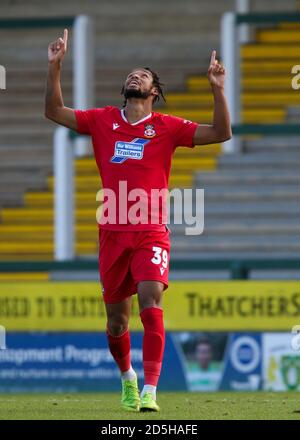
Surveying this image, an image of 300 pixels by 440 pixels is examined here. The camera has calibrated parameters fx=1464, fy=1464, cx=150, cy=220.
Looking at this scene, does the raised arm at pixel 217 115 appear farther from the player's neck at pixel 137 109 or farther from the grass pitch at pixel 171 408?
the grass pitch at pixel 171 408

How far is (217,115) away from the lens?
9.02m

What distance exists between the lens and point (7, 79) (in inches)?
770

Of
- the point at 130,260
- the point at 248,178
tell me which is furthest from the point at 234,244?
the point at 130,260

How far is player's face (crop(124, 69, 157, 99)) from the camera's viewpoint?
357 inches

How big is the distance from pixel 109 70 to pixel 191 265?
6348mm

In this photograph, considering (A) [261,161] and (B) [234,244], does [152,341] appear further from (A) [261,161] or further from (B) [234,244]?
(A) [261,161]

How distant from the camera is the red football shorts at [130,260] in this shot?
8.95 m

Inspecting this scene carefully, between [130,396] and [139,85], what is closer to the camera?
[139,85]

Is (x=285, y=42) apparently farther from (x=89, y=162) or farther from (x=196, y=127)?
(x=196, y=127)

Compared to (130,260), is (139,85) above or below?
above

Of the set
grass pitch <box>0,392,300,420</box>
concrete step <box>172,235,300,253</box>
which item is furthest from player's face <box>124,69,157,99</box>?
concrete step <box>172,235,300,253</box>

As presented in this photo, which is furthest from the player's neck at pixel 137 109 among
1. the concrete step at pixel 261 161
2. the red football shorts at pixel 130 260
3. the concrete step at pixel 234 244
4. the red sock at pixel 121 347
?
the concrete step at pixel 261 161

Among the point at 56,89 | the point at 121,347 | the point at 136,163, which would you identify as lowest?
the point at 121,347

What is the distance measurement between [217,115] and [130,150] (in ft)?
1.91
